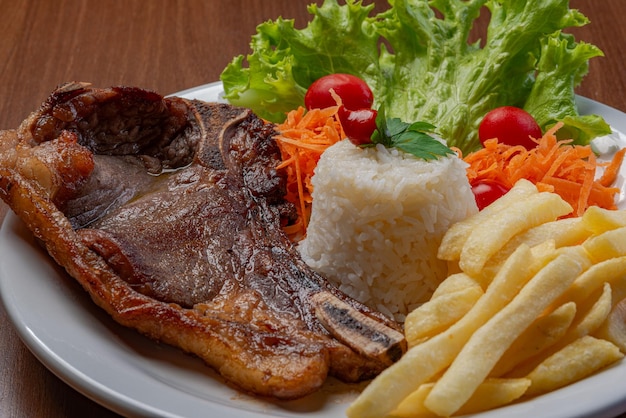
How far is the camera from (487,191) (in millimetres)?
4246

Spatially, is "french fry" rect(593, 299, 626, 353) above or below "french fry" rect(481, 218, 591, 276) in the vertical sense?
below

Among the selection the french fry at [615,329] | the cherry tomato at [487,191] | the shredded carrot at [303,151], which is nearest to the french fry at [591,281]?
the french fry at [615,329]

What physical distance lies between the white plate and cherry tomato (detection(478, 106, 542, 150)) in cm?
211

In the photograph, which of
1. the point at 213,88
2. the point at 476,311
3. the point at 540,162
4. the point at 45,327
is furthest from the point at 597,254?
the point at 213,88

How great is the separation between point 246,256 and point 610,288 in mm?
1578

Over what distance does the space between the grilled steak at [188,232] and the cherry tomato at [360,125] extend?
0.57 metres

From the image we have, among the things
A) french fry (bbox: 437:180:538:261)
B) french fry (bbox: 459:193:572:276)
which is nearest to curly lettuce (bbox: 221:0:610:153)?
french fry (bbox: 437:180:538:261)

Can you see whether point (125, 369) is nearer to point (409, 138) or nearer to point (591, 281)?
→ point (409, 138)

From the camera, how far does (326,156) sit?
3.79 m

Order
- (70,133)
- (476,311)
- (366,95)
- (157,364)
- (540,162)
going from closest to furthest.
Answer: (476,311) → (157,364) → (70,133) → (540,162) → (366,95)

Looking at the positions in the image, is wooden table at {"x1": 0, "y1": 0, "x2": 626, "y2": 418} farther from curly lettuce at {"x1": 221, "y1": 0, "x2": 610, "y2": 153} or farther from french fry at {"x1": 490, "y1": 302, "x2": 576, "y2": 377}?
french fry at {"x1": 490, "y1": 302, "x2": 576, "y2": 377}

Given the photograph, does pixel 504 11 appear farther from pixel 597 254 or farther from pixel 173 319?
pixel 173 319

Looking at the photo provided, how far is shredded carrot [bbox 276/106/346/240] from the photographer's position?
4.19m

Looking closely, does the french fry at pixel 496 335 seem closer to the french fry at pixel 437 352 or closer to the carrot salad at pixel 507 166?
the french fry at pixel 437 352
